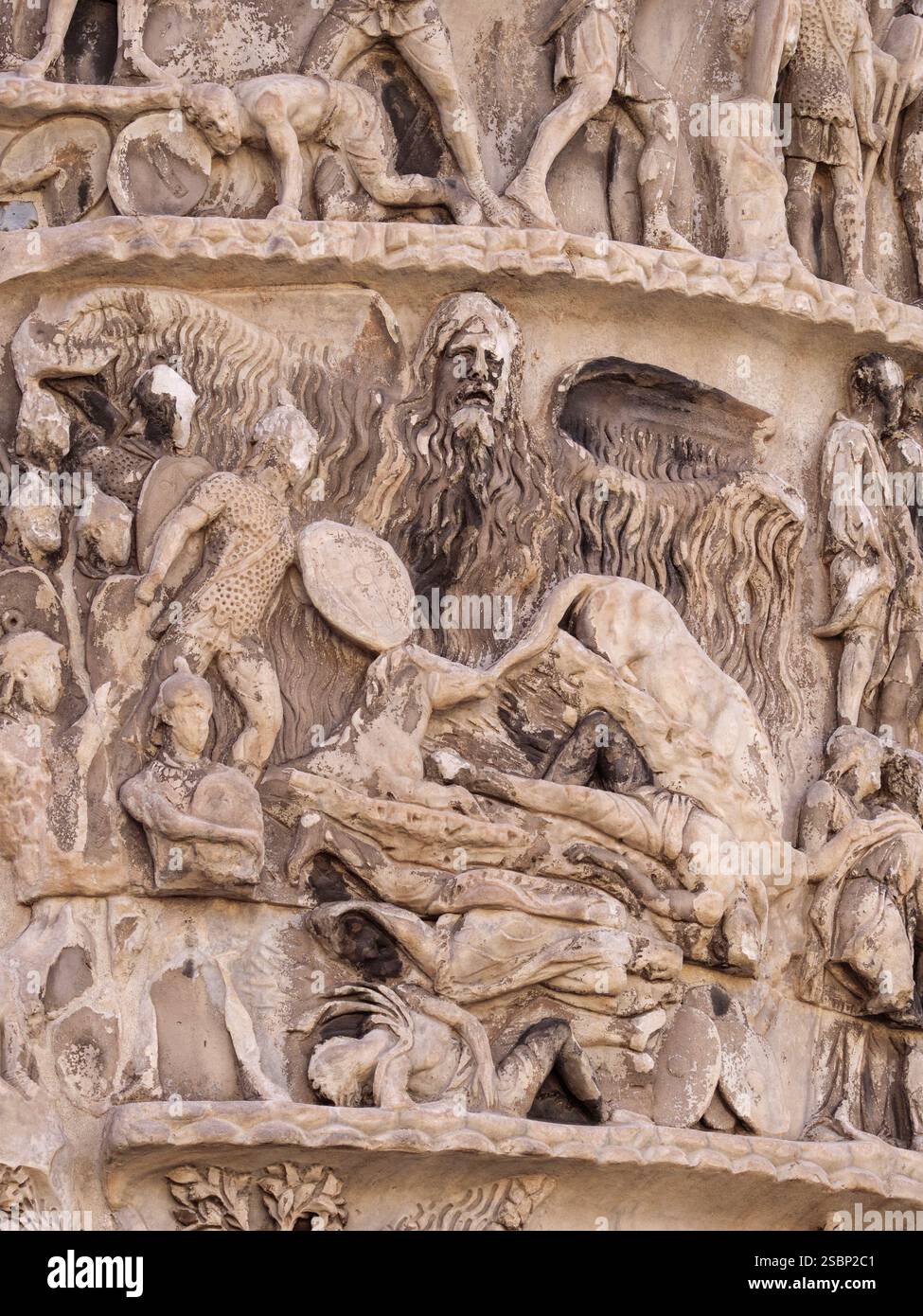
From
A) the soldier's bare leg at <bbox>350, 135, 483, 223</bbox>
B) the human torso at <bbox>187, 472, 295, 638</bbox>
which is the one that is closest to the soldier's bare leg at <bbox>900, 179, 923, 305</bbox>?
the soldier's bare leg at <bbox>350, 135, 483, 223</bbox>

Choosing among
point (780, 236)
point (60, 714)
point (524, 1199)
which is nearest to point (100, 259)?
point (60, 714)

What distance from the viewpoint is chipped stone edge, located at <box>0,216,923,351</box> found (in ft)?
44.5

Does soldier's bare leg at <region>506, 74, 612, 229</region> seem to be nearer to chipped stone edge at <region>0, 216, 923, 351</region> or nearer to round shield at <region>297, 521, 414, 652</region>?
chipped stone edge at <region>0, 216, 923, 351</region>

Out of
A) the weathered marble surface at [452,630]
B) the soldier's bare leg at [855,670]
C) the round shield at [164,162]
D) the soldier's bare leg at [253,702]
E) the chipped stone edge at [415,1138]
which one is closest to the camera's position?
the chipped stone edge at [415,1138]

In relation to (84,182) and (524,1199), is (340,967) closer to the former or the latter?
(524,1199)

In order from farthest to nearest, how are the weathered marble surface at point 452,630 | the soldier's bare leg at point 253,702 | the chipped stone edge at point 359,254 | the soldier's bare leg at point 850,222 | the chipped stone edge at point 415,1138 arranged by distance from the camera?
the soldier's bare leg at point 850,222, the chipped stone edge at point 359,254, the soldier's bare leg at point 253,702, the weathered marble surface at point 452,630, the chipped stone edge at point 415,1138

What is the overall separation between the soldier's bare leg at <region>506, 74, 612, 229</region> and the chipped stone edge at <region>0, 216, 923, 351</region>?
20 cm

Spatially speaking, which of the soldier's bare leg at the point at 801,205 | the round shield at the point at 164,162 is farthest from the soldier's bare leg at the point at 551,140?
the round shield at the point at 164,162

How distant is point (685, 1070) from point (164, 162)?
4.05m

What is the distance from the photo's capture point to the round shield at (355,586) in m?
13.4

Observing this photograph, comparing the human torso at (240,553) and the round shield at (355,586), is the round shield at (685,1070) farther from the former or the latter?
the human torso at (240,553)

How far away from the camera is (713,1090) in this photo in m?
13.3

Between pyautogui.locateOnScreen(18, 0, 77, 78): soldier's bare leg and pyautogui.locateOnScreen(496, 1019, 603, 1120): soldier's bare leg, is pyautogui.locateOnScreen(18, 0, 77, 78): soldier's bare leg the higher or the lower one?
the higher one

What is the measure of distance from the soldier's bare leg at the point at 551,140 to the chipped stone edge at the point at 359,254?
20 cm
